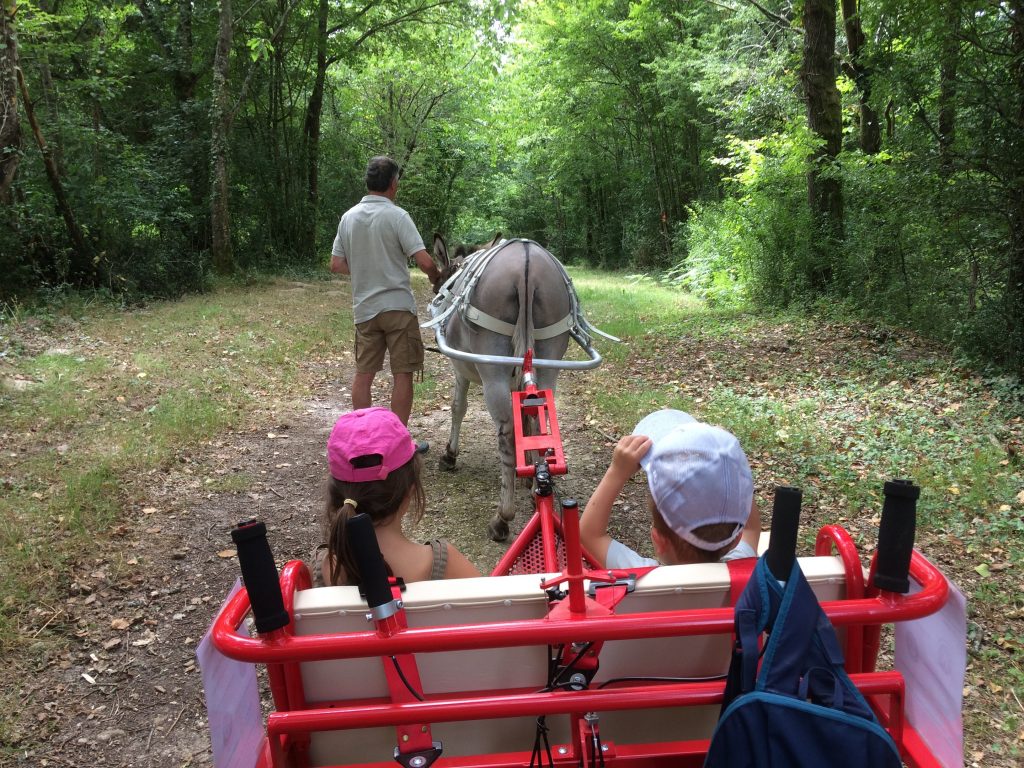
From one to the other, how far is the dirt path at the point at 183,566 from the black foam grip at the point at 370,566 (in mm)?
1985

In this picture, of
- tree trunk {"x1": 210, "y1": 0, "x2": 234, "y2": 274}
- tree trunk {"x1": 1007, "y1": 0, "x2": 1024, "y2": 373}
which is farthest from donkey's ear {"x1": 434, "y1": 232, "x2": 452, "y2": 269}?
tree trunk {"x1": 210, "y1": 0, "x2": 234, "y2": 274}

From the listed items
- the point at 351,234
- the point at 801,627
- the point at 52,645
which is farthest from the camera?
the point at 351,234

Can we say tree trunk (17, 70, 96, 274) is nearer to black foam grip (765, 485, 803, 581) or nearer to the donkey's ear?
the donkey's ear

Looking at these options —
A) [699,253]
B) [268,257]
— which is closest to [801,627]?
[699,253]

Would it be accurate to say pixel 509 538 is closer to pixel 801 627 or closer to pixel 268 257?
pixel 801 627

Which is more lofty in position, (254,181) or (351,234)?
(254,181)

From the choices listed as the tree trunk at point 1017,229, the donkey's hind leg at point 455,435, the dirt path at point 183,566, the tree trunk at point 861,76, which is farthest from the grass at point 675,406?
the tree trunk at point 861,76

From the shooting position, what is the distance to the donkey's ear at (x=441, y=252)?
17.6 feet

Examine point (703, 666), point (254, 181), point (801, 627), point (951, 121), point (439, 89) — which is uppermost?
point (439, 89)

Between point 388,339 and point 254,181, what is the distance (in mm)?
14949

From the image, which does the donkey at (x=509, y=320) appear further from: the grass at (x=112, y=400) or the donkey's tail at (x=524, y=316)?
the grass at (x=112, y=400)

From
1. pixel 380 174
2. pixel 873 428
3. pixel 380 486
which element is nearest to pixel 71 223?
pixel 380 174

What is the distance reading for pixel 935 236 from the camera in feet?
22.8

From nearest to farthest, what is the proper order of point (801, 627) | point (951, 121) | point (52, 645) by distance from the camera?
1. point (801, 627)
2. point (52, 645)
3. point (951, 121)
